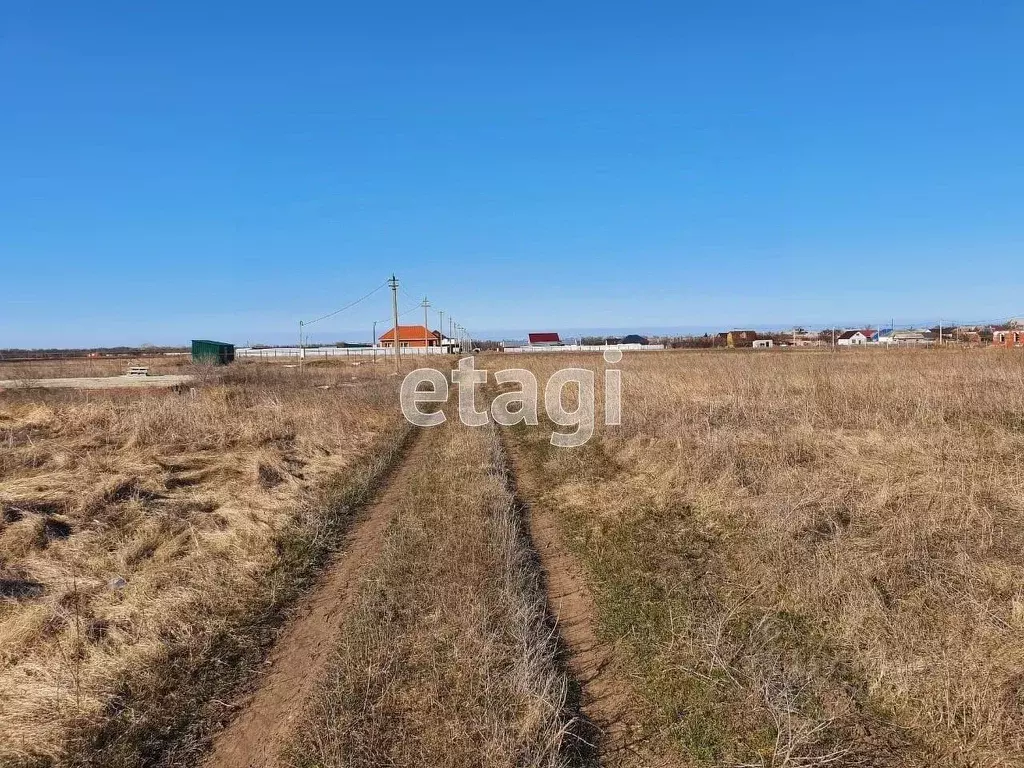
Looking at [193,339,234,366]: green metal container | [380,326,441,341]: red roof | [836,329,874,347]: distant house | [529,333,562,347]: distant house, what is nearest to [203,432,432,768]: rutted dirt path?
[193,339,234,366]: green metal container

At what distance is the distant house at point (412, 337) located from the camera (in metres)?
104

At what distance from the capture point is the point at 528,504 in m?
8.61

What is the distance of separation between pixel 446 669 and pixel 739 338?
112 metres

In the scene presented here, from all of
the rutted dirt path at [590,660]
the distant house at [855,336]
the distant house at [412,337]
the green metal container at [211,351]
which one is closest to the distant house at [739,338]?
the distant house at [855,336]

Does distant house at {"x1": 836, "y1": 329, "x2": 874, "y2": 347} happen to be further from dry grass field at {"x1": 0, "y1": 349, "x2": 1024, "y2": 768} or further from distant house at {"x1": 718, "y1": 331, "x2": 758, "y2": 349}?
dry grass field at {"x1": 0, "y1": 349, "x2": 1024, "y2": 768}

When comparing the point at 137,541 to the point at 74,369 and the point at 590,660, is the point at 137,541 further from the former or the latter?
the point at 74,369

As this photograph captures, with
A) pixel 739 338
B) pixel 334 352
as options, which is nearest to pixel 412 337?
pixel 334 352

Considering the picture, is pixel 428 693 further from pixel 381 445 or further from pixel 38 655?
pixel 381 445

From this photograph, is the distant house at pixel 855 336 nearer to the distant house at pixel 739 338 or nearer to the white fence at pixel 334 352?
the distant house at pixel 739 338

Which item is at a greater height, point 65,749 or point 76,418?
point 76,418

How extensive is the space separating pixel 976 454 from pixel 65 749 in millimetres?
10020

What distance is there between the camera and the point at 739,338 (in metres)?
109

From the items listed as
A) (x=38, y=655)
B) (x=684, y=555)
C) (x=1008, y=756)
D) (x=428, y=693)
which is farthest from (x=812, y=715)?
(x=38, y=655)

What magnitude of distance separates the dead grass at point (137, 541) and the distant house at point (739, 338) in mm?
95850
